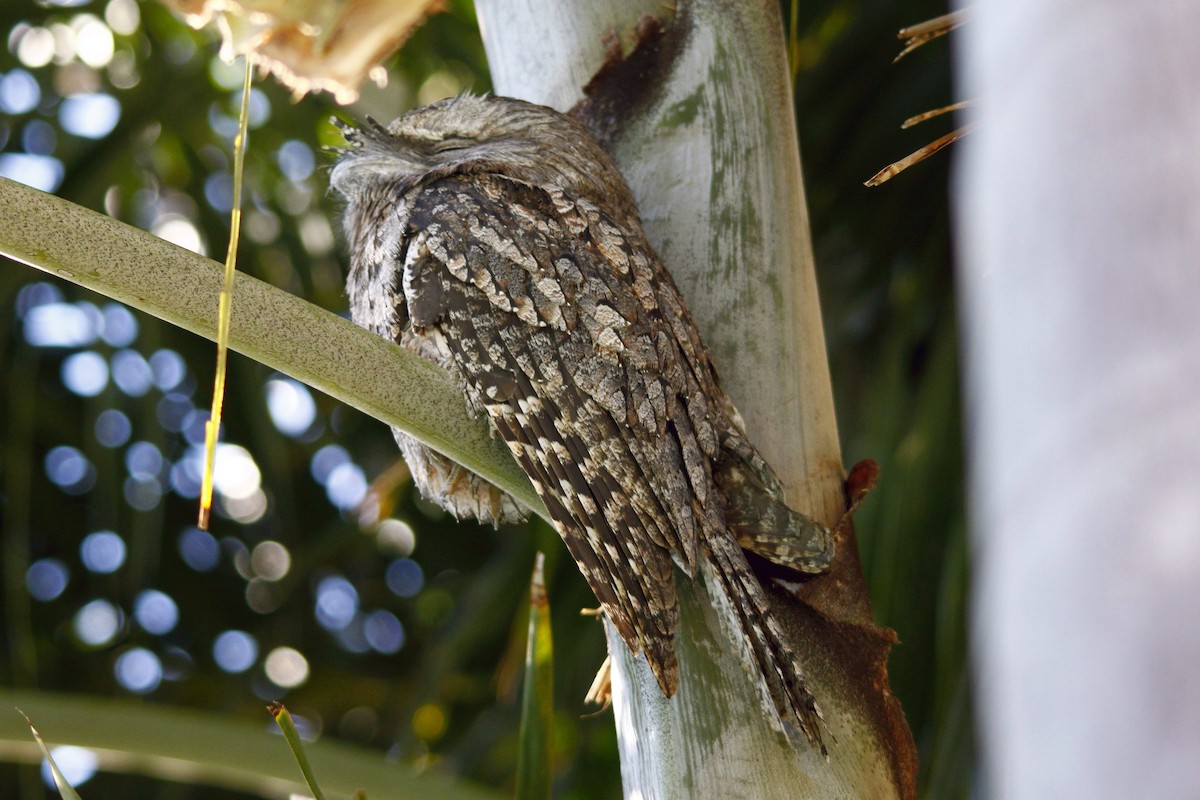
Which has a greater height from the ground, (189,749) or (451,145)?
(451,145)

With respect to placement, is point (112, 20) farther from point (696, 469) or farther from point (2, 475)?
point (696, 469)

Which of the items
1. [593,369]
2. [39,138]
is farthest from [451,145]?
[39,138]

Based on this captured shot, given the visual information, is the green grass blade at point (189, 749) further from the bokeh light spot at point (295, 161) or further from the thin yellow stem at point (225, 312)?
the bokeh light spot at point (295, 161)

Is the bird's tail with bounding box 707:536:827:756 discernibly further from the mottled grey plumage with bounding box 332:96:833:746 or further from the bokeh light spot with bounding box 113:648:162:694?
the bokeh light spot with bounding box 113:648:162:694

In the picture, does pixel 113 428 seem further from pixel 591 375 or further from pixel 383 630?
pixel 591 375

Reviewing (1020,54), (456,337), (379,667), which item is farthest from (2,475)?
(1020,54)

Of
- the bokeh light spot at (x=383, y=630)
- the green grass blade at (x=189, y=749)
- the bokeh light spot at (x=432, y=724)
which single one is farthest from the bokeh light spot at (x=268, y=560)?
the green grass blade at (x=189, y=749)

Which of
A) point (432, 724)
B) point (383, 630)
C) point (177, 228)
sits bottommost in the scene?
point (432, 724)
